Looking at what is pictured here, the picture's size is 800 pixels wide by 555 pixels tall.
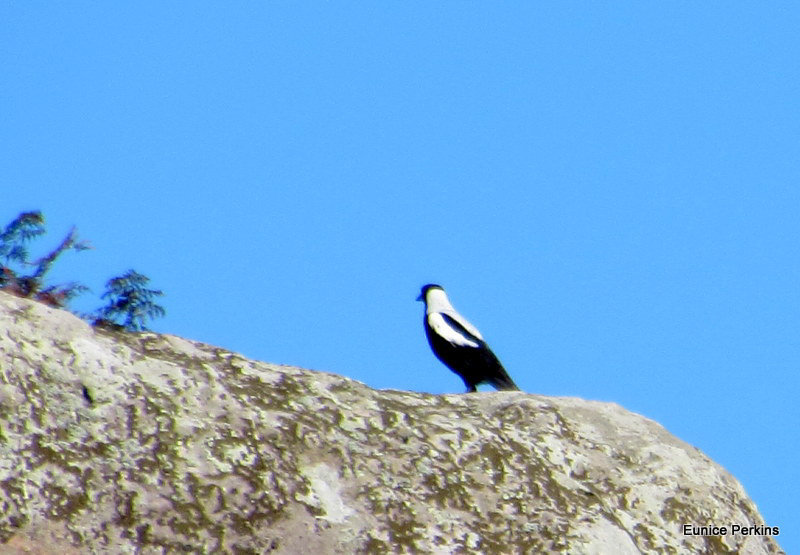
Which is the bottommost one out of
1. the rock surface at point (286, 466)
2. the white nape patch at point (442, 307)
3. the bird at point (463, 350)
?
the rock surface at point (286, 466)

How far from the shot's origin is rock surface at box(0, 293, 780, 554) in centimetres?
481

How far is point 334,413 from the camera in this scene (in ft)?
18.4

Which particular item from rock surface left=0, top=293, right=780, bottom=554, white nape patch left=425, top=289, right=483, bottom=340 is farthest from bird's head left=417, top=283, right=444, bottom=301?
rock surface left=0, top=293, right=780, bottom=554

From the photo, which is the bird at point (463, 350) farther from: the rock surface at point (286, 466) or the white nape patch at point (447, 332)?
the rock surface at point (286, 466)

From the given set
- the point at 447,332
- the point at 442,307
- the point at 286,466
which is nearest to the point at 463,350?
the point at 447,332

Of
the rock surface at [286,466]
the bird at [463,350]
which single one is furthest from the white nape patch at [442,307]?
the rock surface at [286,466]

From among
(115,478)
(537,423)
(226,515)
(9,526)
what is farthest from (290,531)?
(537,423)

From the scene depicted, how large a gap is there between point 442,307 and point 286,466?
26.6 feet

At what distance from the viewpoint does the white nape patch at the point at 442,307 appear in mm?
12198

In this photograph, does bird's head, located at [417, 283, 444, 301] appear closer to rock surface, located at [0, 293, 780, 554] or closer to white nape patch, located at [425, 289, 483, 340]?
→ white nape patch, located at [425, 289, 483, 340]

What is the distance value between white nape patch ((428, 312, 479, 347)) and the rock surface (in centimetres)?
556

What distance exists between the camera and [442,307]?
1324cm

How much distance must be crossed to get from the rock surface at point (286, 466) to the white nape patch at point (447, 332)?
18.3 feet

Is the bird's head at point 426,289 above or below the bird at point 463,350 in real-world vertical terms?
above
